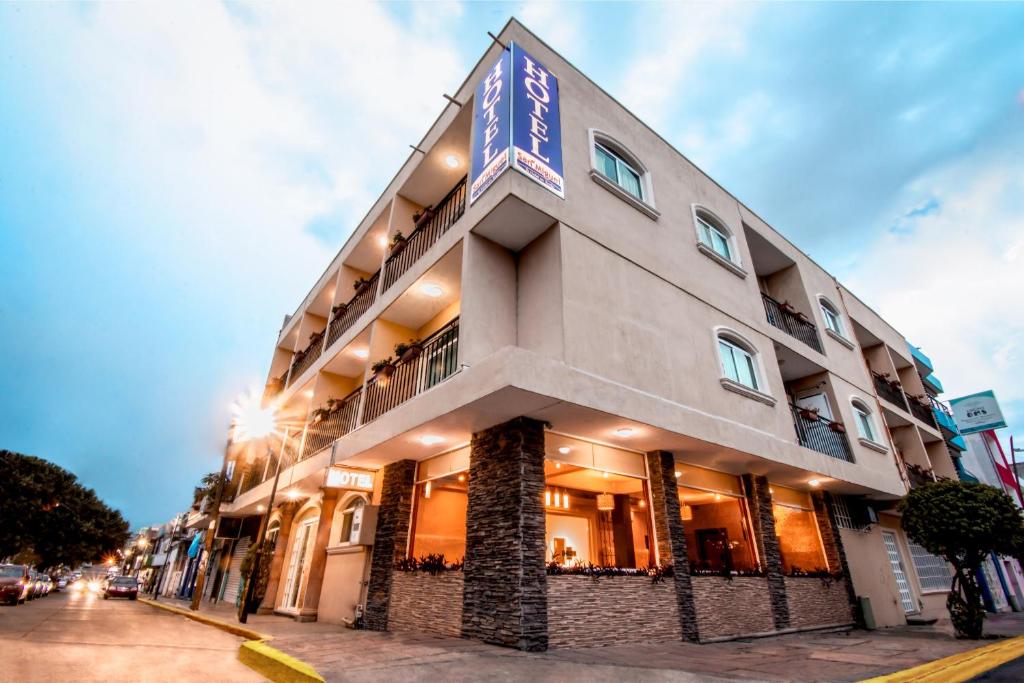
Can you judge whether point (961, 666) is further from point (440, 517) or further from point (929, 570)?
point (929, 570)

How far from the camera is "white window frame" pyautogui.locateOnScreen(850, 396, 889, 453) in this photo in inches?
598

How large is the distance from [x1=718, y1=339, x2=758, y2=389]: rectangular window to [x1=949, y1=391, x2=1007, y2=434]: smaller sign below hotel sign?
18.0 metres

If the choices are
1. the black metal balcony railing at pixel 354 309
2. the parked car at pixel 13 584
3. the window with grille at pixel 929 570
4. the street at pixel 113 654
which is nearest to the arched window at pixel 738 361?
the black metal balcony railing at pixel 354 309

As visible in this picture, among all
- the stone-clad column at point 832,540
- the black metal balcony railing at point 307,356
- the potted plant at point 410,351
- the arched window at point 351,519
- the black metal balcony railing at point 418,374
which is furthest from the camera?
the black metal balcony railing at point 307,356

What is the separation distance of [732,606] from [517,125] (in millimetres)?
10606

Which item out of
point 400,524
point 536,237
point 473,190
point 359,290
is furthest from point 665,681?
point 359,290

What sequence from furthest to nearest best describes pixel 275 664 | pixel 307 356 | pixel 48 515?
pixel 48 515, pixel 307 356, pixel 275 664

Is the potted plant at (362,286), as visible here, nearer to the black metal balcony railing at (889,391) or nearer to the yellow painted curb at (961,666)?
the yellow painted curb at (961,666)

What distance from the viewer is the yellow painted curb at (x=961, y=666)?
5.64 meters

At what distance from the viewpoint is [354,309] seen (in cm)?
1566

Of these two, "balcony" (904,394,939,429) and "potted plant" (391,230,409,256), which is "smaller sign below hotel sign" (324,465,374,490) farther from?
"balcony" (904,394,939,429)

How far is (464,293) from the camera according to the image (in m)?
9.10

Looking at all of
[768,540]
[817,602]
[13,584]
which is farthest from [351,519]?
[13,584]

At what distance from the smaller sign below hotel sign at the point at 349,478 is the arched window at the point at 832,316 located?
1649cm
